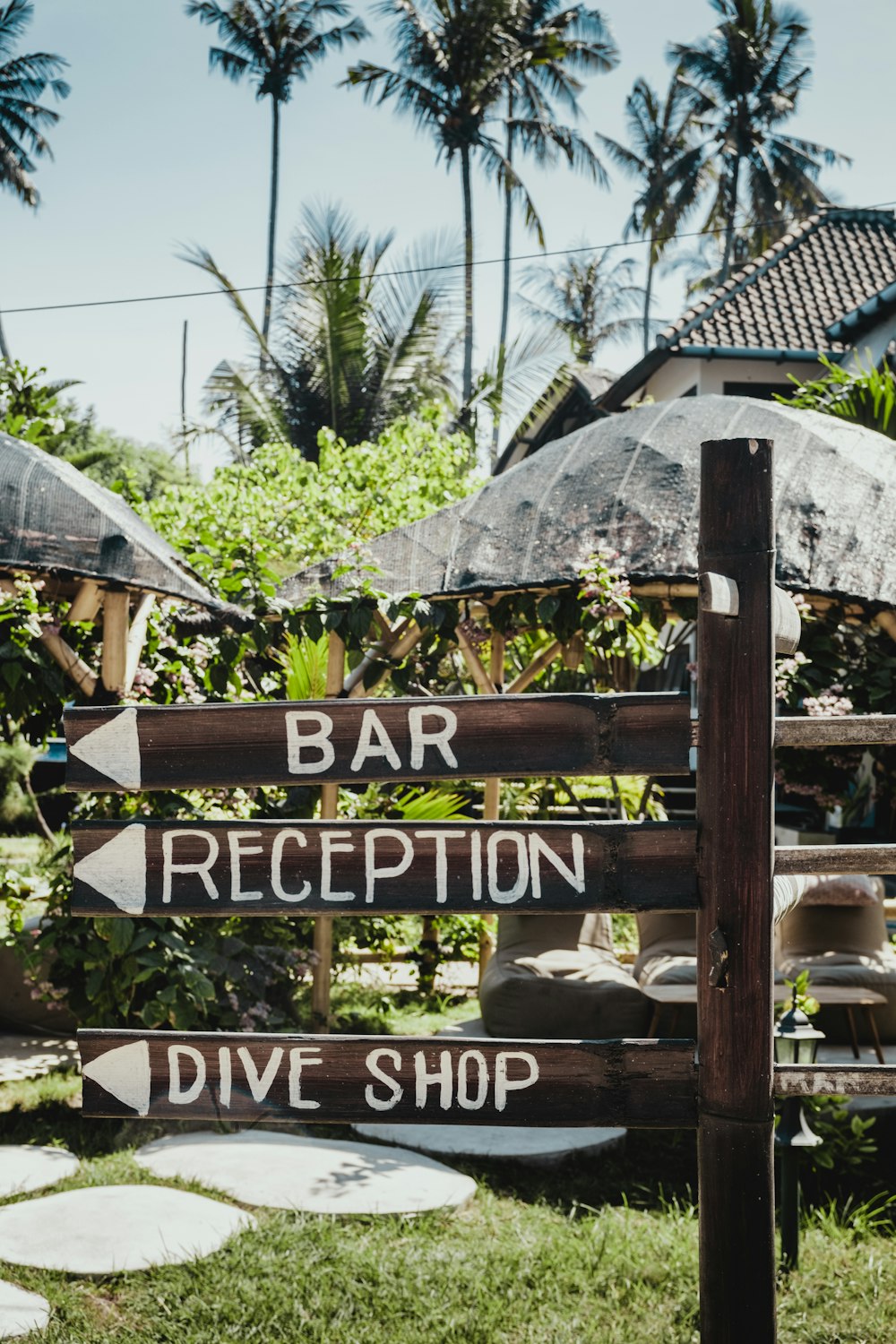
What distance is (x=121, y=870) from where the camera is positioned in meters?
2.47

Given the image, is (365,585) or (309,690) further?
(309,690)

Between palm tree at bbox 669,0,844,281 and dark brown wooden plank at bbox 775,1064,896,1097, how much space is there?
31030 mm

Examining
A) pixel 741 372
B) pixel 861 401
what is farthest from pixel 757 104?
pixel 861 401

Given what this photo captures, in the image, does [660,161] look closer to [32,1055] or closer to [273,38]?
[273,38]

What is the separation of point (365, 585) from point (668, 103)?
34281 millimetres

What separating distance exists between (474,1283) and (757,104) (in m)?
33.8

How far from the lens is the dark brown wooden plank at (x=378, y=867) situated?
241 centimetres

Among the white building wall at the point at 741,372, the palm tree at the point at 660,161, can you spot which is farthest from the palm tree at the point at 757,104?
the white building wall at the point at 741,372

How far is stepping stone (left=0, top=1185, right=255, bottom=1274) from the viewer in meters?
3.96

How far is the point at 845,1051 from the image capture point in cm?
616

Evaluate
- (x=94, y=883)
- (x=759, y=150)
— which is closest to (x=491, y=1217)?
(x=94, y=883)

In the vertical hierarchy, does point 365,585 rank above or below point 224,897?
above

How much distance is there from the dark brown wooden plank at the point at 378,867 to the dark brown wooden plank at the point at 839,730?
1.01ft

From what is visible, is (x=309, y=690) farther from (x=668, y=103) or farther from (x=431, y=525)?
(x=668, y=103)
